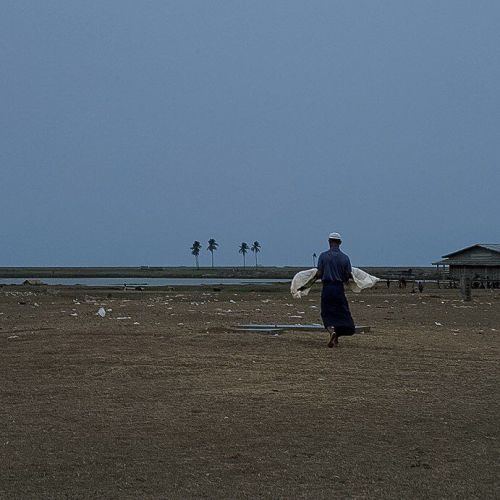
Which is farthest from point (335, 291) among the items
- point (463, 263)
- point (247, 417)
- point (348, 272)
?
point (463, 263)

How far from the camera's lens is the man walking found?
15.2 m

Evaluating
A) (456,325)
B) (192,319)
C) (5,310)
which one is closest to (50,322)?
(192,319)

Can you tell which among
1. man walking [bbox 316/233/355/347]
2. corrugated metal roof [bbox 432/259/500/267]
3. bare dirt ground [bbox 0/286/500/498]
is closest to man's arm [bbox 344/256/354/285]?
man walking [bbox 316/233/355/347]

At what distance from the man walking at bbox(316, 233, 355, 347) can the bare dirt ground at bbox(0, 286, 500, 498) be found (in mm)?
376

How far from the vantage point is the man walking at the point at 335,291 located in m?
15.2

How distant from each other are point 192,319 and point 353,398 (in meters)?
12.4

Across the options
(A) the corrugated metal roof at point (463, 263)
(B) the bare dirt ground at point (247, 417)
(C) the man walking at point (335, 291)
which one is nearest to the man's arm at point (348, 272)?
(C) the man walking at point (335, 291)

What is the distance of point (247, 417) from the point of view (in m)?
9.25

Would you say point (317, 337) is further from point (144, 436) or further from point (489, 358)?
point (144, 436)

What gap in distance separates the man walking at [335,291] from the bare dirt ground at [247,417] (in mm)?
376

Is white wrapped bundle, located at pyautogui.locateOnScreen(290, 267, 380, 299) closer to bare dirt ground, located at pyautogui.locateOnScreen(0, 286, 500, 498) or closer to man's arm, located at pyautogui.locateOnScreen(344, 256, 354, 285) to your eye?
man's arm, located at pyautogui.locateOnScreen(344, 256, 354, 285)

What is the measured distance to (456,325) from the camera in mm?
22391

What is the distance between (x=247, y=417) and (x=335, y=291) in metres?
6.37

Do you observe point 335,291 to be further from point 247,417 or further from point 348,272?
point 247,417
